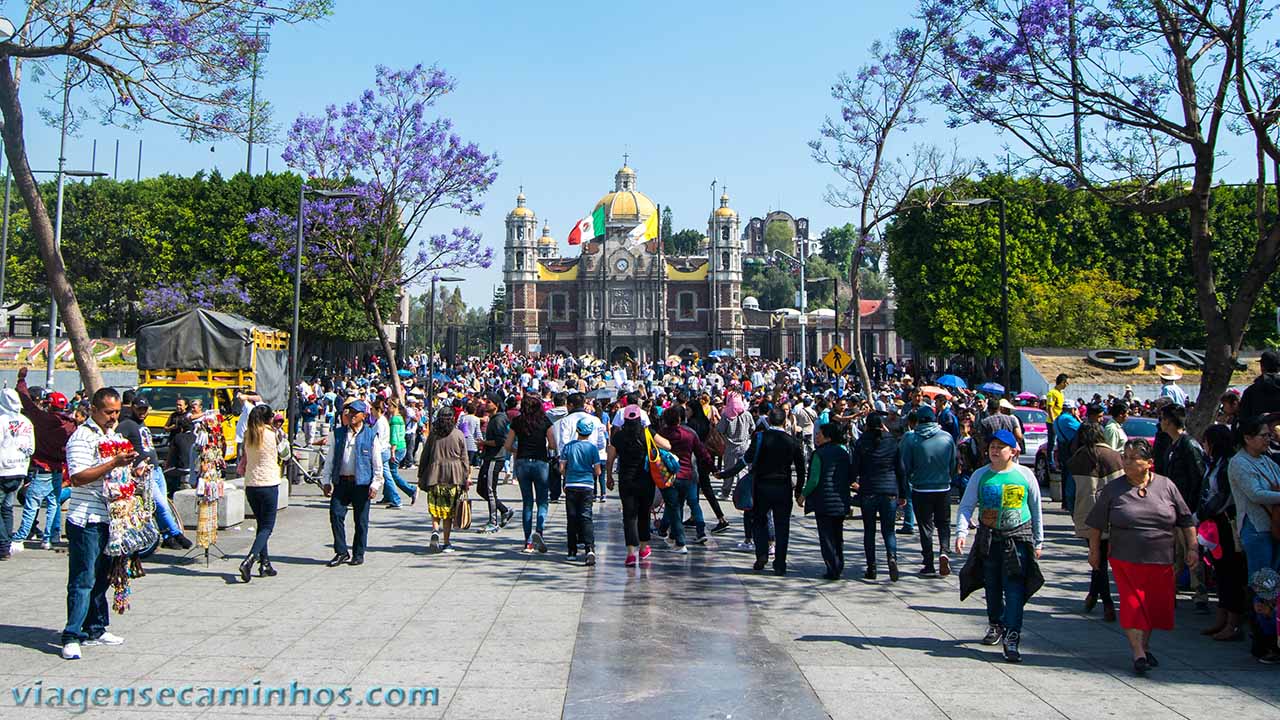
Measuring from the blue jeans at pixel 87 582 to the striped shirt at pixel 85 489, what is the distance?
5 cm

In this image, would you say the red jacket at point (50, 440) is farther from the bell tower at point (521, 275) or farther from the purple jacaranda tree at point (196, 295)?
the bell tower at point (521, 275)

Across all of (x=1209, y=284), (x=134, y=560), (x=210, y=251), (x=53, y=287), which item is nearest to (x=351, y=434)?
(x=134, y=560)

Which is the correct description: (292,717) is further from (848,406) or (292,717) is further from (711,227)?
(711,227)

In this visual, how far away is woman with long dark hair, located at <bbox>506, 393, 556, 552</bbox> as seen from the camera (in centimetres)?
1123

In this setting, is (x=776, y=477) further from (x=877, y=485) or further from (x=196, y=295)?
(x=196, y=295)

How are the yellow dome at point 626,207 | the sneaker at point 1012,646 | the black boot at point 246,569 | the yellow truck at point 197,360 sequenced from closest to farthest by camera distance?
the sneaker at point 1012,646, the black boot at point 246,569, the yellow truck at point 197,360, the yellow dome at point 626,207

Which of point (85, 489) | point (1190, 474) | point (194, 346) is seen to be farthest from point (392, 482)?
point (1190, 474)

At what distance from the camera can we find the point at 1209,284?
10.4m

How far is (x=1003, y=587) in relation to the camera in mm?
6941

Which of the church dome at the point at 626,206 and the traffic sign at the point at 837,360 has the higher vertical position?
the church dome at the point at 626,206

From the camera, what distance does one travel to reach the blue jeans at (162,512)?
9734 mm

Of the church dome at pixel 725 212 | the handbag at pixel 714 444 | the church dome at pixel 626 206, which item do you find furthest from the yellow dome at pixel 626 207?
the handbag at pixel 714 444

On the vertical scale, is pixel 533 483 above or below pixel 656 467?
below

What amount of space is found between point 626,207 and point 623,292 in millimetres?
11036
